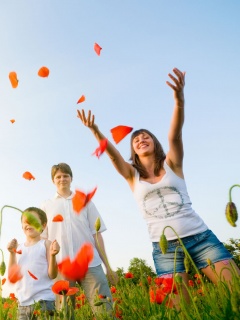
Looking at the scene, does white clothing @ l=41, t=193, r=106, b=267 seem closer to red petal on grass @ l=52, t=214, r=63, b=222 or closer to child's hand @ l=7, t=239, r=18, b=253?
red petal on grass @ l=52, t=214, r=63, b=222

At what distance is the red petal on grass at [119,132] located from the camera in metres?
4.12

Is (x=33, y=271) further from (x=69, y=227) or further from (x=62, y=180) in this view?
(x=62, y=180)

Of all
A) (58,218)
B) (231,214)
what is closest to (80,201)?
(58,218)

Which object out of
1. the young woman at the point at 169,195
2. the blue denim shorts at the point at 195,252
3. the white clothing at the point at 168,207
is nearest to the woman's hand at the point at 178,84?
the young woman at the point at 169,195

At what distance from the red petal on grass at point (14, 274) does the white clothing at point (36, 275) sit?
0.04 metres

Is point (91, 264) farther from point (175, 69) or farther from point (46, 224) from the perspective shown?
point (175, 69)

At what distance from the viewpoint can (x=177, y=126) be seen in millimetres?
3400

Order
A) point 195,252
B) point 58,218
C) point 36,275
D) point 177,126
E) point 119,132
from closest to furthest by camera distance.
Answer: point 195,252 < point 177,126 < point 36,275 < point 119,132 < point 58,218

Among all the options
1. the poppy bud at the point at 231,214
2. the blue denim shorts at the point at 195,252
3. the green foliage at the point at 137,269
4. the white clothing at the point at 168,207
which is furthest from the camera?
the green foliage at the point at 137,269

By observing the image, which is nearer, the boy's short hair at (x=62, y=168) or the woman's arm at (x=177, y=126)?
the woman's arm at (x=177, y=126)

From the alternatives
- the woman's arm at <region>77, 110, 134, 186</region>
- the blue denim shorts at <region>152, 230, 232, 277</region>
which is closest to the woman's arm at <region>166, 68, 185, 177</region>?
the woman's arm at <region>77, 110, 134, 186</region>

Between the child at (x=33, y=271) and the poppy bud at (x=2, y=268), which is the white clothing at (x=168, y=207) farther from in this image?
the poppy bud at (x=2, y=268)

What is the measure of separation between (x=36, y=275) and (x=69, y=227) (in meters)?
0.77

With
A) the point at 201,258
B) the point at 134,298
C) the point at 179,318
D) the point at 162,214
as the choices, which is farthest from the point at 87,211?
the point at 179,318
